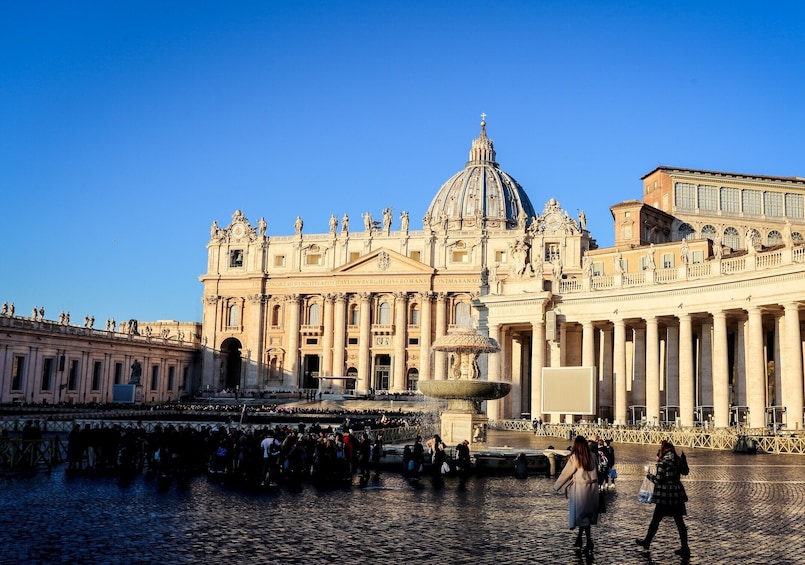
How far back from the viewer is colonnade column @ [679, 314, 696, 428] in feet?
113

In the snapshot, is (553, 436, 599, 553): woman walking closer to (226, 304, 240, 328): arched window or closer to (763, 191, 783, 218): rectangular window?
(763, 191, 783, 218): rectangular window

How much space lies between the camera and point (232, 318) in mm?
92938

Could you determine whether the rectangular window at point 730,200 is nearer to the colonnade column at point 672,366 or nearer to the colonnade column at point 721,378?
the colonnade column at point 672,366

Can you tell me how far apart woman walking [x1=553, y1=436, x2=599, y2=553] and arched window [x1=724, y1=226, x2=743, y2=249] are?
55.4m

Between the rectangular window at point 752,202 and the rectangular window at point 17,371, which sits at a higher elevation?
the rectangular window at point 752,202

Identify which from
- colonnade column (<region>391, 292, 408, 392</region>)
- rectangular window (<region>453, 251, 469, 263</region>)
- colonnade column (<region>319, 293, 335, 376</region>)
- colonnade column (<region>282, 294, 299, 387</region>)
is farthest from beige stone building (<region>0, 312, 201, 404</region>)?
rectangular window (<region>453, 251, 469, 263</region>)

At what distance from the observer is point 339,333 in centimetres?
8719

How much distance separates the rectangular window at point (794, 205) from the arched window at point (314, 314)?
47594 millimetres

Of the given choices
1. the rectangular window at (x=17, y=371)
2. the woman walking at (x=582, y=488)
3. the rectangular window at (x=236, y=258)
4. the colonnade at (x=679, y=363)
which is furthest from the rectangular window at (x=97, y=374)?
the woman walking at (x=582, y=488)

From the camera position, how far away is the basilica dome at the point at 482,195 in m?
123

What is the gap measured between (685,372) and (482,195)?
3633 inches

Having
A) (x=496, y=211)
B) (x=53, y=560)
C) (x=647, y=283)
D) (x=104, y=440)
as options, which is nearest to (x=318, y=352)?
(x=496, y=211)

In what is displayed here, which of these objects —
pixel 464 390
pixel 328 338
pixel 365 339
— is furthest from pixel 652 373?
pixel 328 338

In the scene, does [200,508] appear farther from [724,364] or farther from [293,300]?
[293,300]
